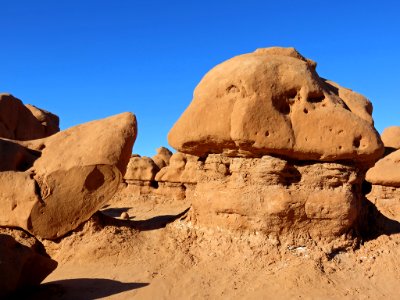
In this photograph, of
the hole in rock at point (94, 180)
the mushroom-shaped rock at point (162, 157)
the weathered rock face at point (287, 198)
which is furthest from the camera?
the mushroom-shaped rock at point (162, 157)

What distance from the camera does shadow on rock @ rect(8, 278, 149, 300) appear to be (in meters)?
5.85

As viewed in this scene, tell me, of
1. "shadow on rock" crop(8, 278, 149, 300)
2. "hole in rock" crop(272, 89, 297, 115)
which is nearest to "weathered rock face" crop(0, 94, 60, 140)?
"shadow on rock" crop(8, 278, 149, 300)

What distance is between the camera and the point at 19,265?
5.46 meters

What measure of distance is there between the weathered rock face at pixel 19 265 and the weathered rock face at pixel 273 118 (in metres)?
3.13

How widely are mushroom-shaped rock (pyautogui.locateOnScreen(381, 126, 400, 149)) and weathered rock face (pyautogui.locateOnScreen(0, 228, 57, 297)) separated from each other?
15.9 metres

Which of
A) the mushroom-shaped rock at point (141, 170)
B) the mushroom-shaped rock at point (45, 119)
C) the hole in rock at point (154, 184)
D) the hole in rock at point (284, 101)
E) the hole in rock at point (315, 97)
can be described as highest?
the mushroom-shaped rock at point (45, 119)

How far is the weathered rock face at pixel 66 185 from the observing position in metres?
7.58

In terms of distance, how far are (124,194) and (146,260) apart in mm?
13622

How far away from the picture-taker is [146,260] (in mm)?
7172

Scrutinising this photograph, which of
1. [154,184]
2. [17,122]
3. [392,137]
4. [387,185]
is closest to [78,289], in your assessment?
[387,185]

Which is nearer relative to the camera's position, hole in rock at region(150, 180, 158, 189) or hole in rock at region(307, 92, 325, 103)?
hole in rock at region(307, 92, 325, 103)

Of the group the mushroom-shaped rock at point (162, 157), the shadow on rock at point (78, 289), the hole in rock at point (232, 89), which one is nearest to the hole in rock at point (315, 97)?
the hole in rock at point (232, 89)

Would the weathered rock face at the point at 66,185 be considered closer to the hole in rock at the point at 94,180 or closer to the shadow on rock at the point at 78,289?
the hole in rock at the point at 94,180

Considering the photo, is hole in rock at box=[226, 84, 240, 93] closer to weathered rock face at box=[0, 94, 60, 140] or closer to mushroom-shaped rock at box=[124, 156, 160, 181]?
weathered rock face at box=[0, 94, 60, 140]
